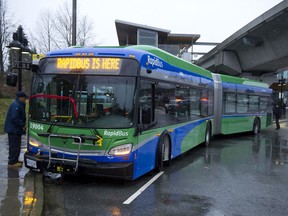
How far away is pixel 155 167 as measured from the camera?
8945 mm

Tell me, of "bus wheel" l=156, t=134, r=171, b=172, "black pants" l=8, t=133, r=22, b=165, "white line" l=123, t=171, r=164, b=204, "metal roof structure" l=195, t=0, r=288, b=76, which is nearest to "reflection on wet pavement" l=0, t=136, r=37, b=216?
"black pants" l=8, t=133, r=22, b=165

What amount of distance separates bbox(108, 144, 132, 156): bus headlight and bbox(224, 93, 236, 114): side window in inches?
438

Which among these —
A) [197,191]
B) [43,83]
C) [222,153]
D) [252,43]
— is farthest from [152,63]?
[252,43]

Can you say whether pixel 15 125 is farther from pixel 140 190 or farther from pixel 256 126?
pixel 256 126

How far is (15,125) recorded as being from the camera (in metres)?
8.57

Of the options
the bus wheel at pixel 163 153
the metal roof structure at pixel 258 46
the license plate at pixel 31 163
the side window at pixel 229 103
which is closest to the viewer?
the license plate at pixel 31 163

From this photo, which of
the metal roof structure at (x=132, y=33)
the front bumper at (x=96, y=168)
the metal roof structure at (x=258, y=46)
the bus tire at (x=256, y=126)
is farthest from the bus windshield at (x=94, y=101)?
the metal roof structure at (x=132, y=33)

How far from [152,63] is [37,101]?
8.72 ft

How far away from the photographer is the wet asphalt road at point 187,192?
631cm

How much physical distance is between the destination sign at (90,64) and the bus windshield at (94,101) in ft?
0.60

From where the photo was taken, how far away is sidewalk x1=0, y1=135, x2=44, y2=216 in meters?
5.69

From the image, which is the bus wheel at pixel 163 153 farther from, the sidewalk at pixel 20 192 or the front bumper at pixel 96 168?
the sidewalk at pixel 20 192

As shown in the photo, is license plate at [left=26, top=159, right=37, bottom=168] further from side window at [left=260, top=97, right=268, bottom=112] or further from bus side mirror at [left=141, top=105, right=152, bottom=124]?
side window at [left=260, top=97, right=268, bottom=112]

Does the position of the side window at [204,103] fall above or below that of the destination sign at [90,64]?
below
